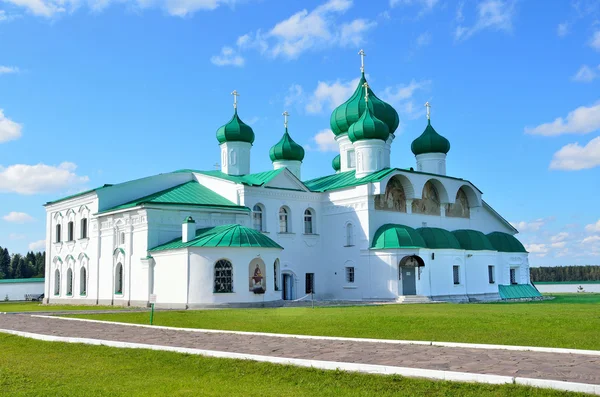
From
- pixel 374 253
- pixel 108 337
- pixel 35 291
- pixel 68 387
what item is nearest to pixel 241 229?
pixel 374 253

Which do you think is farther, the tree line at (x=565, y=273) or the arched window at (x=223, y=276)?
the tree line at (x=565, y=273)

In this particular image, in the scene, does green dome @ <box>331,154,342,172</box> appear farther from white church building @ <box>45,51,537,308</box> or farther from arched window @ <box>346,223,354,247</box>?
arched window @ <box>346,223,354,247</box>

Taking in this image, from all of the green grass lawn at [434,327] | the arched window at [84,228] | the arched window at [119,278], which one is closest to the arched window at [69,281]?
the arched window at [84,228]

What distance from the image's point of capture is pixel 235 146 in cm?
3731

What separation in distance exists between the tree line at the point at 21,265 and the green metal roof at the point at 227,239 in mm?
41850

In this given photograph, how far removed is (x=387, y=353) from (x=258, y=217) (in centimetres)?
2260

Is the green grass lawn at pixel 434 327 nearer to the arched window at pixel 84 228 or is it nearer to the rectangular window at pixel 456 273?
the arched window at pixel 84 228

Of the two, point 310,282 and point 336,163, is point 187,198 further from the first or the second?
point 336,163

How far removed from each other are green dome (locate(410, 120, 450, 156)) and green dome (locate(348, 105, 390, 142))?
15.6 ft

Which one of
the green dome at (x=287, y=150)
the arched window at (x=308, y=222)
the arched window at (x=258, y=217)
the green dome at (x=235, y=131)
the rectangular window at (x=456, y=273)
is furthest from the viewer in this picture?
→ the green dome at (x=287, y=150)

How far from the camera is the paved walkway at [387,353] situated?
7.87 metres

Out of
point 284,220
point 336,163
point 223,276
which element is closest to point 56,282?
point 284,220

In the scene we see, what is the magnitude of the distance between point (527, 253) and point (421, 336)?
29492 millimetres

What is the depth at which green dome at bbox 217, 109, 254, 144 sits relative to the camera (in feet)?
122
